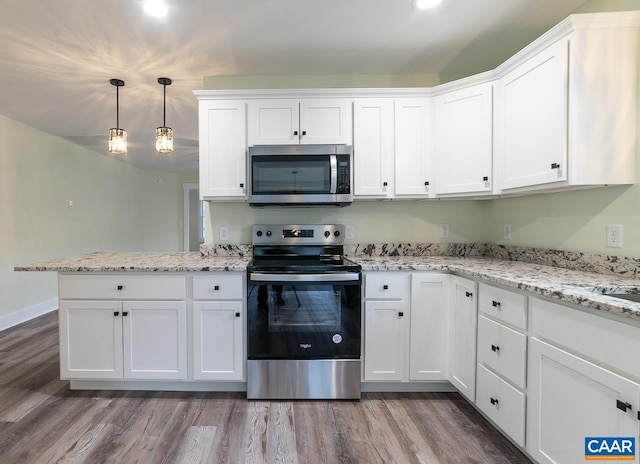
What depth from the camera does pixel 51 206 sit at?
13.4 ft

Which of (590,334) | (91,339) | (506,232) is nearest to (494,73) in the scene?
(506,232)

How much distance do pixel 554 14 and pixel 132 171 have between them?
6443 millimetres

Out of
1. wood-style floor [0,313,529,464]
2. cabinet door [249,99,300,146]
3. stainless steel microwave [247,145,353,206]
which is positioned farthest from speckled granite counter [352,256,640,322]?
cabinet door [249,99,300,146]

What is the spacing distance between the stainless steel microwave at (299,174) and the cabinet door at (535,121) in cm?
102

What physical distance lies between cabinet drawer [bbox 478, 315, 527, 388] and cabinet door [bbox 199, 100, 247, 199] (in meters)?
1.85

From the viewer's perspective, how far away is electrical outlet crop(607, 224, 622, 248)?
167 cm

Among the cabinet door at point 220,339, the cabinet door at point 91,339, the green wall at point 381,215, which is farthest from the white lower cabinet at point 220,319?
the green wall at point 381,215

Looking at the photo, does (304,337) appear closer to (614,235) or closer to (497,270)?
(497,270)

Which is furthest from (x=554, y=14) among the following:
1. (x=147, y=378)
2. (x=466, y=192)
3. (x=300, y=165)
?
(x=147, y=378)

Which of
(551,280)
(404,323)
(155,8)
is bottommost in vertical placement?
(404,323)

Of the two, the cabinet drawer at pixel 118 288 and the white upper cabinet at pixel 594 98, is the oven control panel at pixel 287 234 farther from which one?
the white upper cabinet at pixel 594 98

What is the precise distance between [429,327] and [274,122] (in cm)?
185

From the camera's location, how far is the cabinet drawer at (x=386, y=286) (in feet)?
6.97

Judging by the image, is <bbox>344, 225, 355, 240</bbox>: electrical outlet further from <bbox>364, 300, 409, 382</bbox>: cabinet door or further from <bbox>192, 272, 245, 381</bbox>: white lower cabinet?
<bbox>192, 272, 245, 381</bbox>: white lower cabinet
